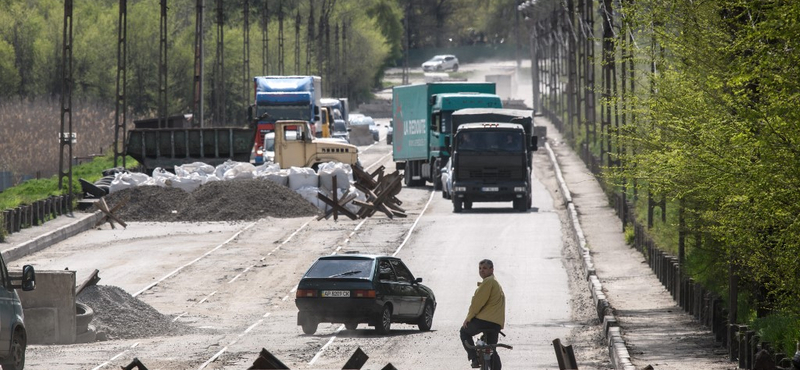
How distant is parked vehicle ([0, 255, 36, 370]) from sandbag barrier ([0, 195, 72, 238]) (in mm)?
23915

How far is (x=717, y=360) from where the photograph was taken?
19.1 metres

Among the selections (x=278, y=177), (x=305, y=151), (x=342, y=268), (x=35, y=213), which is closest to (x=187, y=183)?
(x=278, y=177)

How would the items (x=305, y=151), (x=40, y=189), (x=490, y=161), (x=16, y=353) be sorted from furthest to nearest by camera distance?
(x=305, y=151) → (x=40, y=189) → (x=490, y=161) → (x=16, y=353)

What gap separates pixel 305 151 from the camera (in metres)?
56.6

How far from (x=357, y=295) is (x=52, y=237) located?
2013cm

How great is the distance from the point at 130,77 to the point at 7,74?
30.0 ft

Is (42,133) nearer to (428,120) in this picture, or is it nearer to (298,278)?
(428,120)

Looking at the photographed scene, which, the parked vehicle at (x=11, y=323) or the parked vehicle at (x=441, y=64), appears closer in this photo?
the parked vehicle at (x=11, y=323)

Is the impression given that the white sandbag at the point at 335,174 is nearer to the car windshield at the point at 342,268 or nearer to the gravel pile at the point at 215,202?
the gravel pile at the point at 215,202

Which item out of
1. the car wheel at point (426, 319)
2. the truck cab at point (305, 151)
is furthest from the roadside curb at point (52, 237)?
the car wheel at point (426, 319)

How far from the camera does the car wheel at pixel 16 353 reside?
16.2m

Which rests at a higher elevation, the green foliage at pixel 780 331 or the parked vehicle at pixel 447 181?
the parked vehicle at pixel 447 181

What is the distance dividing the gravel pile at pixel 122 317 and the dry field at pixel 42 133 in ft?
155

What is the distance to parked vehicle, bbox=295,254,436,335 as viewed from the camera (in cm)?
2322
